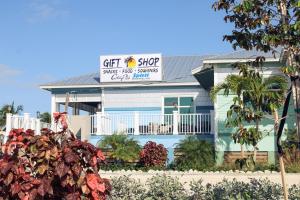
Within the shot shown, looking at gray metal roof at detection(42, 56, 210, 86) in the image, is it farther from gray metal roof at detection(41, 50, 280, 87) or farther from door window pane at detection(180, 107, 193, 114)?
door window pane at detection(180, 107, 193, 114)

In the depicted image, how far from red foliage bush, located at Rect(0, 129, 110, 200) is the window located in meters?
21.4

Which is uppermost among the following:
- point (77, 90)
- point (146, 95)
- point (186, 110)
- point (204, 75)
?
point (204, 75)

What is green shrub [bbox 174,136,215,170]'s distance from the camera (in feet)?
58.8

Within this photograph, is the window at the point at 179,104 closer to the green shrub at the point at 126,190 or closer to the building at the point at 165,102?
the building at the point at 165,102

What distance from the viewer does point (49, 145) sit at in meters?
4.77

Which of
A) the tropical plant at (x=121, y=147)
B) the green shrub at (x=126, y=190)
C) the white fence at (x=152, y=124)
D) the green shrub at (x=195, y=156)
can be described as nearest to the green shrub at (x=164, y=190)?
the green shrub at (x=126, y=190)

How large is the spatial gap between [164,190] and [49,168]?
2.66 metres

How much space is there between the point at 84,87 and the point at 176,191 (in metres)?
20.7

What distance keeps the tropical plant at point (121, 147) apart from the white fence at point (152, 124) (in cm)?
111

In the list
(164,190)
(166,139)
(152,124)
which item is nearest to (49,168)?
(164,190)

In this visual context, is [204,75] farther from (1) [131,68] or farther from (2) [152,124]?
(1) [131,68]

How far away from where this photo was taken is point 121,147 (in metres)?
19.3

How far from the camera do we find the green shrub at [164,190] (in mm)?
7000

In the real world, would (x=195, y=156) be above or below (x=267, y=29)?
below
